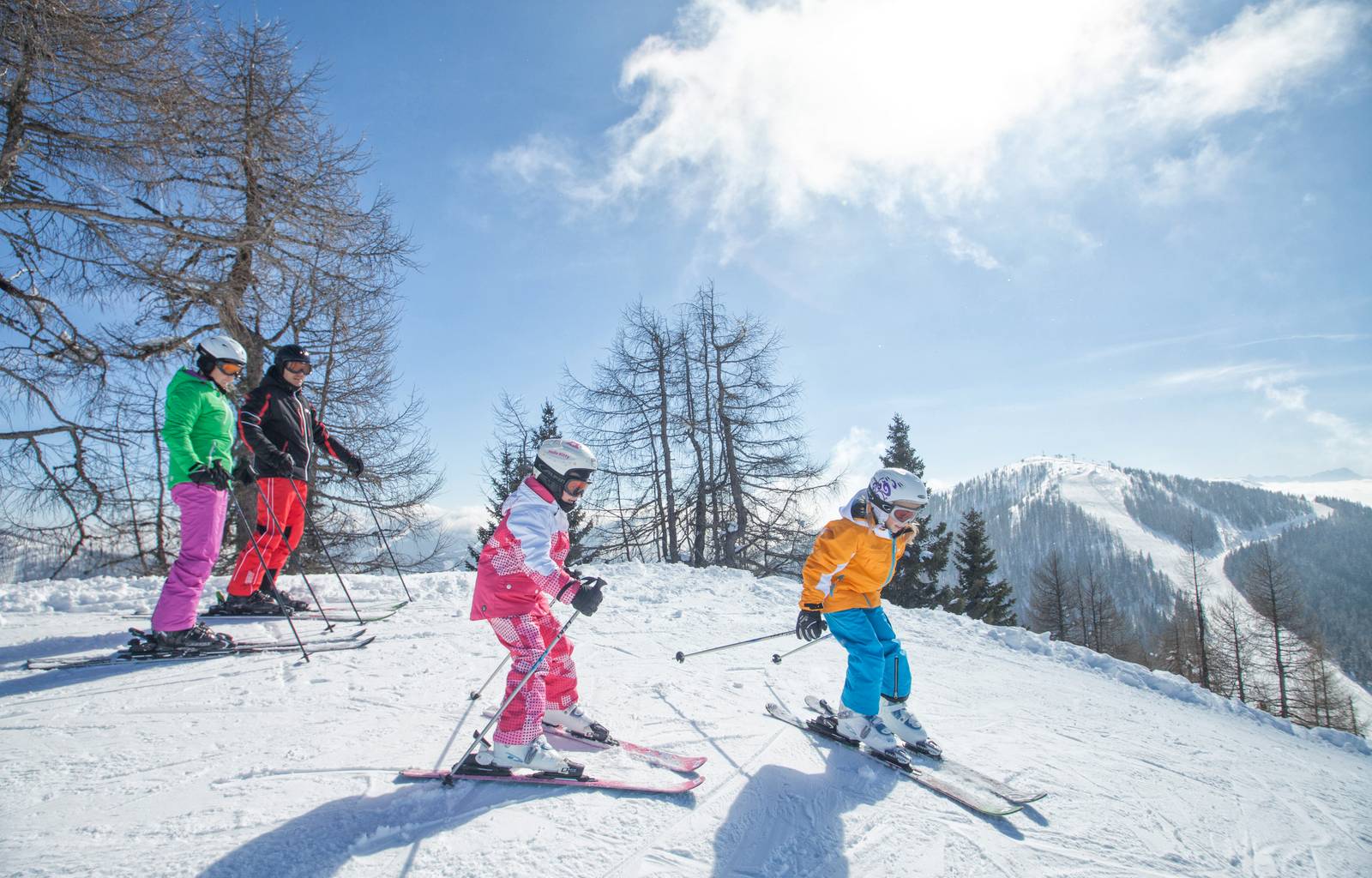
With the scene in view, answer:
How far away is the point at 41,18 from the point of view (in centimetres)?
536

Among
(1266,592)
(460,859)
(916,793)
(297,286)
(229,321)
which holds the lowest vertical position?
(1266,592)

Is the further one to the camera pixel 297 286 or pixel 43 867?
pixel 297 286

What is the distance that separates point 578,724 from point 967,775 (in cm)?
242

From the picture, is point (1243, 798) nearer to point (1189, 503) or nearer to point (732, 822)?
point (732, 822)

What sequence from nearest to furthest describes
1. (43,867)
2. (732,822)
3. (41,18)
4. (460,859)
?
(43,867), (460,859), (732,822), (41,18)

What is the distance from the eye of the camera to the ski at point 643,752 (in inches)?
126

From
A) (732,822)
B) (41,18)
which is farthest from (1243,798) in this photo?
(41,18)

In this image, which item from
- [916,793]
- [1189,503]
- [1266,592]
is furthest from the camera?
[1189,503]

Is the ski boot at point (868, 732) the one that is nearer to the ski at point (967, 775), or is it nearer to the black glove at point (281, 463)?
the ski at point (967, 775)

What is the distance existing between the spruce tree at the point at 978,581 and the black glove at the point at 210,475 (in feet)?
Answer: 87.2

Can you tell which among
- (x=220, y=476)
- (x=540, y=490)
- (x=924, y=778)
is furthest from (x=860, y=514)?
(x=220, y=476)

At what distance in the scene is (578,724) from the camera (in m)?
3.48

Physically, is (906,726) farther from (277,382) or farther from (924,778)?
(277,382)

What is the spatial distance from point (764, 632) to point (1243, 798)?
13.8 feet
